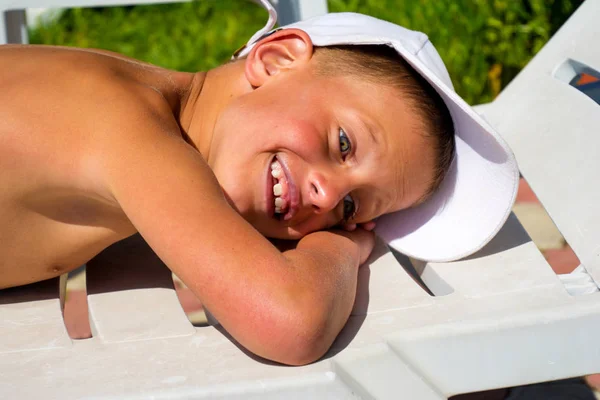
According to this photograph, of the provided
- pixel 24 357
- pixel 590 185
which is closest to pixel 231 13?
pixel 590 185

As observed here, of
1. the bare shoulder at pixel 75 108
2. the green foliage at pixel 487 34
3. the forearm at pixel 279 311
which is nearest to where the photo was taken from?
the forearm at pixel 279 311

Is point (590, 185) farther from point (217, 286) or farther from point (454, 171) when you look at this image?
point (217, 286)

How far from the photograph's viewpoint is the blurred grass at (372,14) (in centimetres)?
316

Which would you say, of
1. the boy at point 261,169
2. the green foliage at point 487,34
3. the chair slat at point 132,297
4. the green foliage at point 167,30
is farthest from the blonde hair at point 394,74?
the green foliage at point 167,30

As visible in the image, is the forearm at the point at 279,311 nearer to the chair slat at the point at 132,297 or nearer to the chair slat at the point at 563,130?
the chair slat at the point at 132,297

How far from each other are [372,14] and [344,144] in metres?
2.02

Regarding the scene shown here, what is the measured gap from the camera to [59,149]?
4.58 ft

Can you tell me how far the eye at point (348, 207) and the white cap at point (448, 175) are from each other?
162 mm

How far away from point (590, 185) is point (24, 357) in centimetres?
Result: 116

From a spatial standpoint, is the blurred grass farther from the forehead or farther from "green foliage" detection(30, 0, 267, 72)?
the forehead

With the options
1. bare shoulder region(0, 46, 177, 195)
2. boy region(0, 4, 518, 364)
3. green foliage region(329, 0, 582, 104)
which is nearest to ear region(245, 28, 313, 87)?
boy region(0, 4, 518, 364)

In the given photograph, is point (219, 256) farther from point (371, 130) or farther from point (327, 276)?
point (371, 130)

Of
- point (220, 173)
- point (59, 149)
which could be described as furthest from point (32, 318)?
point (220, 173)

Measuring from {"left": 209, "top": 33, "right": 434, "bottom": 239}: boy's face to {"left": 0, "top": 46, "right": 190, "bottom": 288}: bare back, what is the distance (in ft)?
0.52
